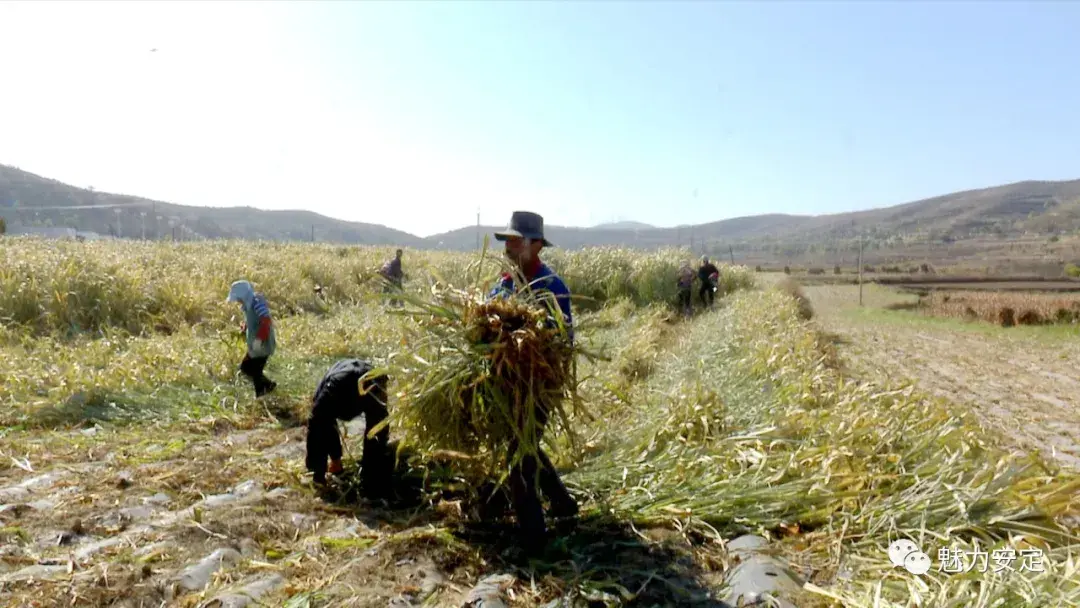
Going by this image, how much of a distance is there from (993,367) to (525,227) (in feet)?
36.3

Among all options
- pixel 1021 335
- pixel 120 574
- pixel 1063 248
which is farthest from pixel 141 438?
pixel 1063 248

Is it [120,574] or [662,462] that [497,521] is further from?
[120,574]

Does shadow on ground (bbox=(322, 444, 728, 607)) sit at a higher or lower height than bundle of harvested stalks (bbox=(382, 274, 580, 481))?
lower

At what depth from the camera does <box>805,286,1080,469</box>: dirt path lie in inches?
265

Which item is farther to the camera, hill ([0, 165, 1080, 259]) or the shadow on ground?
hill ([0, 165, 1080, 259])

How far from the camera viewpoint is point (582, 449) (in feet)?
14.4

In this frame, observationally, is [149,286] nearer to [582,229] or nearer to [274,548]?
[274,548]

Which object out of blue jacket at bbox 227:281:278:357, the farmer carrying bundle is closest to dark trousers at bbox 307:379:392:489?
the farmer carrying bundle

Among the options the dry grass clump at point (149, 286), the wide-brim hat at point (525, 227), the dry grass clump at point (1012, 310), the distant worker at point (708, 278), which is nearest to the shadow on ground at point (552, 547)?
the dry grass clump at point (149, 286)

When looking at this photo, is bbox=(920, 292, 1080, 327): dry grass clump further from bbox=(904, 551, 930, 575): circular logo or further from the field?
bbox=(904, 551, 930, 575): circular logo

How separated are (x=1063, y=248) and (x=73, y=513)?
243ft

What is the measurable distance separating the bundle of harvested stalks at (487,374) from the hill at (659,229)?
4753 centimetres

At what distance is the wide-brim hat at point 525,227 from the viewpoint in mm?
3500

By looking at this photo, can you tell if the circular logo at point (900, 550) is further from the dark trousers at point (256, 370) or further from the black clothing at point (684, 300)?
the black clothing at point (684, 300)
